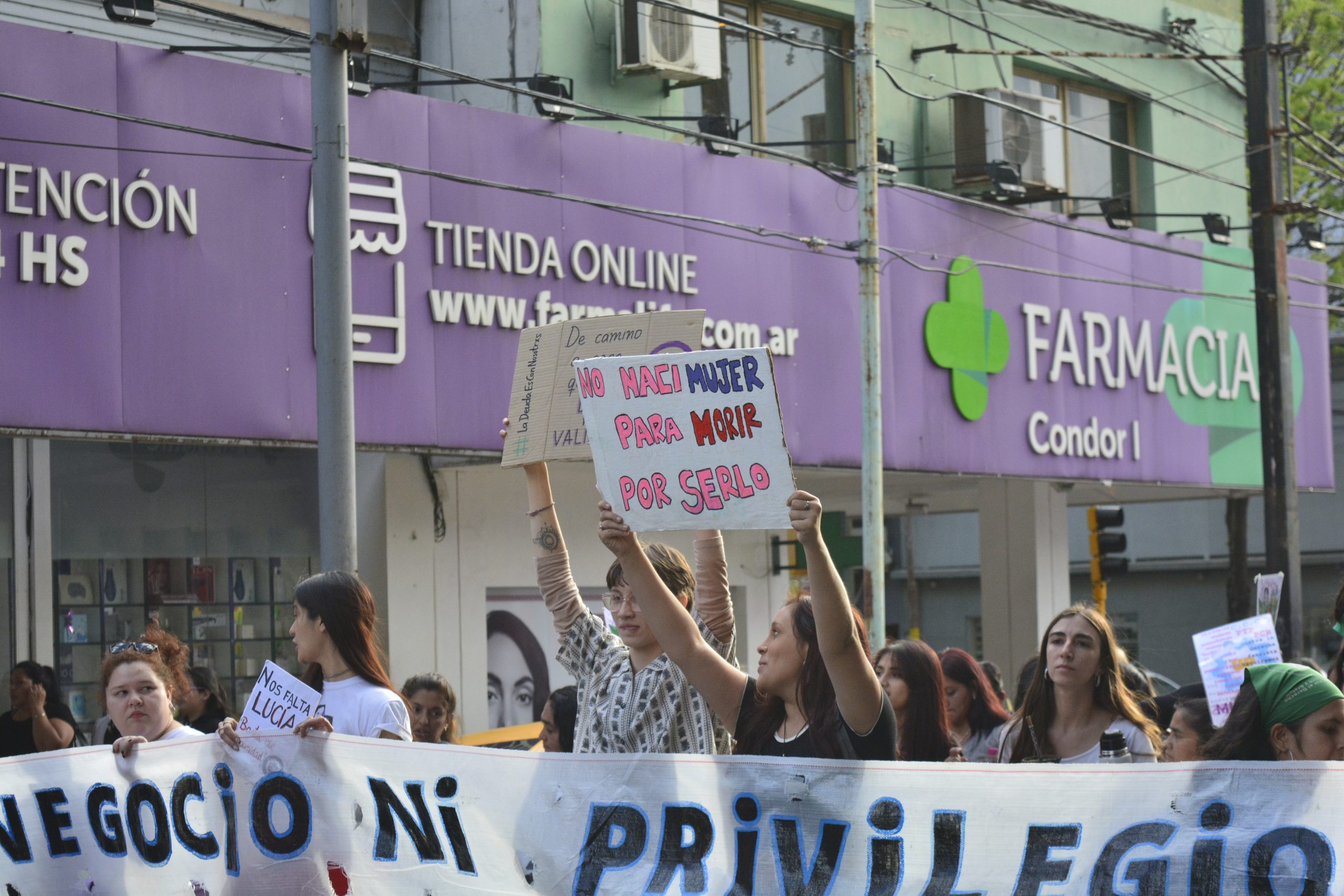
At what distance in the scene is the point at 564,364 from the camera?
225 inches

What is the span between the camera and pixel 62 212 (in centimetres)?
935

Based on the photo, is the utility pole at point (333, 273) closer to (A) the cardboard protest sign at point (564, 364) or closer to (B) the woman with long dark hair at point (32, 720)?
(A) the cardboard protest sign at point (564, 364)

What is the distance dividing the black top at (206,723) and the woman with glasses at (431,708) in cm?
87

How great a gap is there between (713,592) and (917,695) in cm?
95

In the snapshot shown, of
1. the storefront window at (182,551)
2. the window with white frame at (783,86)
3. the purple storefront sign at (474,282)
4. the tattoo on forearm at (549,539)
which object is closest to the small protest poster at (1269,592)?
the purple storefront sign at (474,282)

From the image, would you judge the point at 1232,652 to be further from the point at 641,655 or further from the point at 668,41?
the point at 668,41

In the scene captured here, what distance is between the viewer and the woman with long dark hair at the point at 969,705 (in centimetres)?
708

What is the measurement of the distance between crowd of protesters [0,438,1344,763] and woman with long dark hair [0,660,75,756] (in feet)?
13.6

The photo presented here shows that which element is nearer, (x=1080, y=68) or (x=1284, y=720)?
(x=1284, y=720)

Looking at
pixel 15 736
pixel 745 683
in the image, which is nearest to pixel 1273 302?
pixel 15 736

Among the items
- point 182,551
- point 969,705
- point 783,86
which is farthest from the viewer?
point 783,86

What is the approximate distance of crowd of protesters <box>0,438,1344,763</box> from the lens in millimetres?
4336

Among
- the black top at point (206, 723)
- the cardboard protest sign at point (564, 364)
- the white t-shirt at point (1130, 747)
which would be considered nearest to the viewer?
the cardboard protest sign at point (564, 364)

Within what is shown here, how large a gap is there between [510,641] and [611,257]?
10.6 ft
